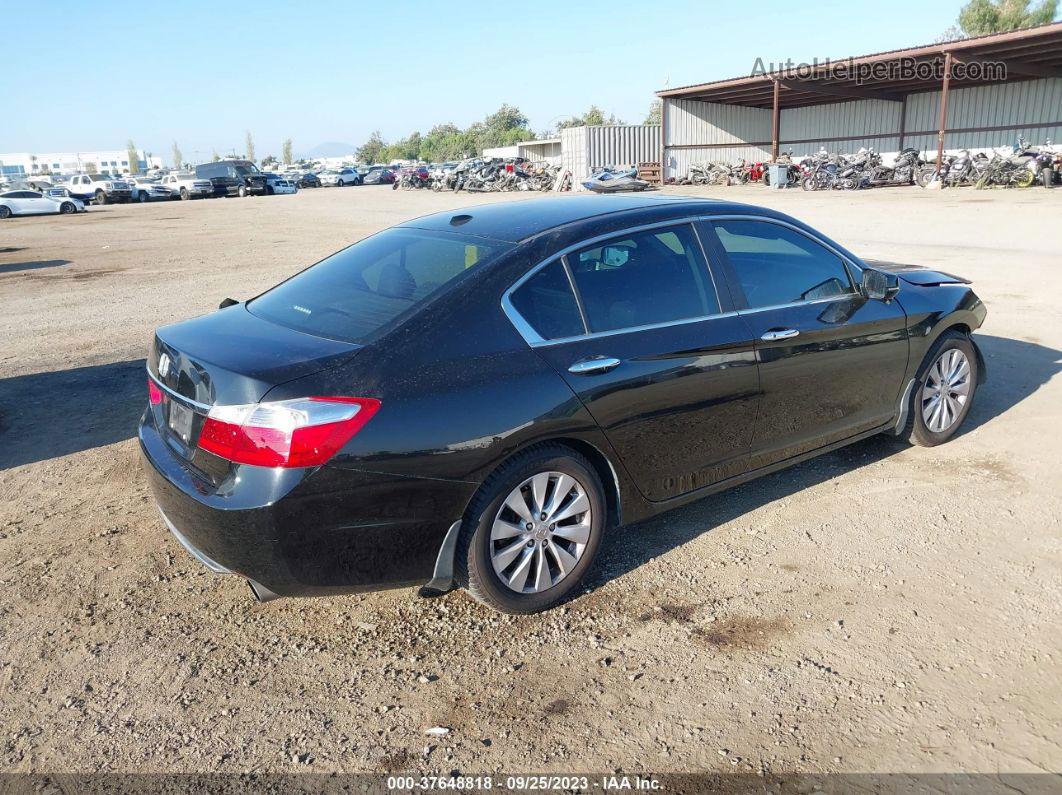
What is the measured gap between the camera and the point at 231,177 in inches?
1929

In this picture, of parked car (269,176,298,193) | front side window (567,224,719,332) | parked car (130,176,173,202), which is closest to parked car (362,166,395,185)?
parked car (269,176,298,193)

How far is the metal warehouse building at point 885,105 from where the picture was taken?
31469 mm

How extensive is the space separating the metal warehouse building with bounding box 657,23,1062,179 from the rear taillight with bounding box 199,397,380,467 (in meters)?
31.0

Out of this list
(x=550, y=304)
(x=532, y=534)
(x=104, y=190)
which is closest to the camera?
(x=532, y=534)

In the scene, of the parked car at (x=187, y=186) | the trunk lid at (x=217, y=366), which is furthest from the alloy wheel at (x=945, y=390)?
the parked car at (x=187, y=186)

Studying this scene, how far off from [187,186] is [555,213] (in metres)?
50.0

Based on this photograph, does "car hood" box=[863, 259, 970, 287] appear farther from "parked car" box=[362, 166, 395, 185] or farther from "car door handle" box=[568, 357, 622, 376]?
"parked car" box=[362, 166, 395, 185]

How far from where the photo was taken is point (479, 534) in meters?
3.25

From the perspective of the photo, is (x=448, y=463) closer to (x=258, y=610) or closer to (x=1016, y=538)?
(x=258, y=610)

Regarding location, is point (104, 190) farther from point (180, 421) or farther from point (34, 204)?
point (180, 421)

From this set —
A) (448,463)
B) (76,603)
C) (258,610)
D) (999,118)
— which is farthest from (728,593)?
(999,118)

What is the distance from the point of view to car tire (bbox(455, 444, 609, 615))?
3.27m

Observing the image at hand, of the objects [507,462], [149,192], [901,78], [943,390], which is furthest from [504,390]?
[149,192]

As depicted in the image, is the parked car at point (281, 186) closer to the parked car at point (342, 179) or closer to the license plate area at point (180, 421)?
the parked car at point (342, 179)
